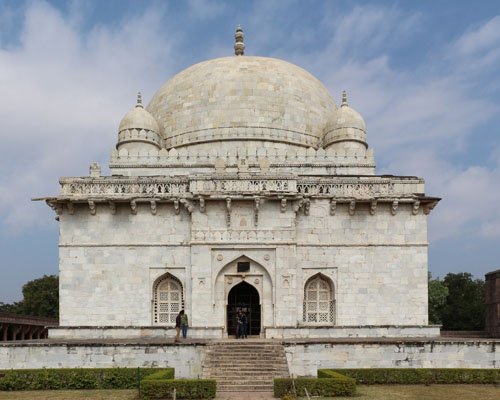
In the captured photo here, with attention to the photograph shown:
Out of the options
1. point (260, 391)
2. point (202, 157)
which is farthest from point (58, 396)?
point (202, 157)

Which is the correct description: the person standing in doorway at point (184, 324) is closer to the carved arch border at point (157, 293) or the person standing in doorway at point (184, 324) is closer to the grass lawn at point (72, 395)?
the carved arch border at point (157, 293)

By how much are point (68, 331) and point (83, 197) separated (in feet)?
18.7

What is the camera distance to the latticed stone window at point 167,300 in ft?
82.4

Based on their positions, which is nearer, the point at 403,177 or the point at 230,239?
the point at 230,239

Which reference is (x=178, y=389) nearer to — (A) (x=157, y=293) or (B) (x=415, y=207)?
(A) (x=157, y=293)

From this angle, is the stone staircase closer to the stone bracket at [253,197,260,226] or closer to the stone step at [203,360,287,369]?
the stone step at [203,360,287,369]

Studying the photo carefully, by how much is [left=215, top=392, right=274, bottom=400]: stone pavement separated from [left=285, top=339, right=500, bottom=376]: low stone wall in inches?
116

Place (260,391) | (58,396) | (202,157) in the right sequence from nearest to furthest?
(58,396) → (260,391) → (202,157)

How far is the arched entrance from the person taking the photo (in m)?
25.9

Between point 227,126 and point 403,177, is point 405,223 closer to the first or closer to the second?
point 403,177

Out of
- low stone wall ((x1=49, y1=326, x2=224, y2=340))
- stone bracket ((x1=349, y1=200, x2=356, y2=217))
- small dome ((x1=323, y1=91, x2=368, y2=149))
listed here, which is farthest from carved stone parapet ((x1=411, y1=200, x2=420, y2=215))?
low stone wall ((x1=49, y1=326, x2=224, y2=340))

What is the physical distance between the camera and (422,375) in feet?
61.9

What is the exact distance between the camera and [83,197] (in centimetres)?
Answer: 2497

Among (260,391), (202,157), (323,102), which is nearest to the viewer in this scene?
(260,391)
